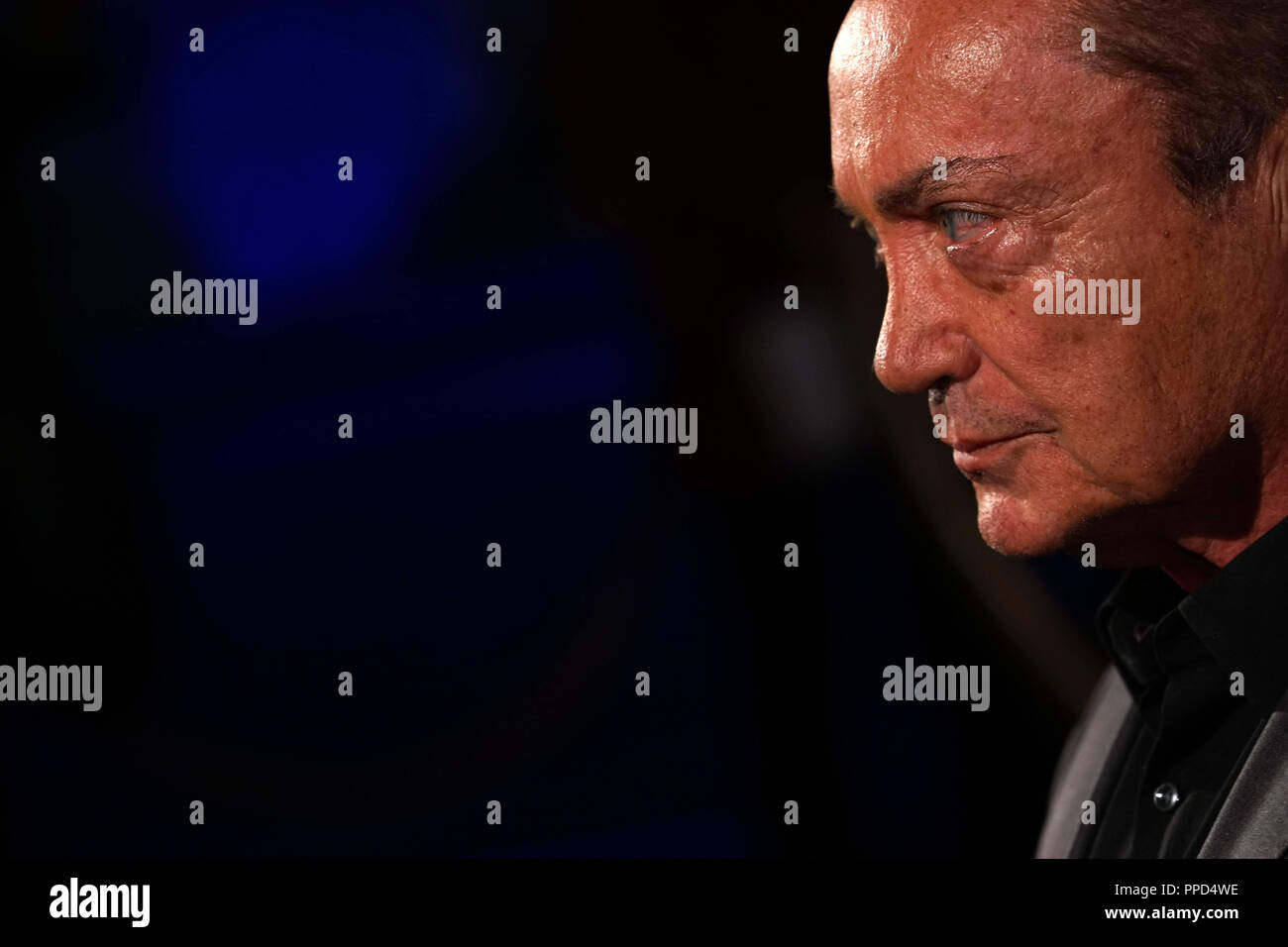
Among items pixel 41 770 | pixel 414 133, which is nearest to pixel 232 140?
pixel 414 133

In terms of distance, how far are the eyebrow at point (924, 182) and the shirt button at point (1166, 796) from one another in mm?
646

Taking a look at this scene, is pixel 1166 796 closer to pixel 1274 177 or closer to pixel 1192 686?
pixel 1192 686

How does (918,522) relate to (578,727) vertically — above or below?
above

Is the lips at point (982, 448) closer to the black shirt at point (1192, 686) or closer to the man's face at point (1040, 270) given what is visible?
the man's face at point (1040, 270)

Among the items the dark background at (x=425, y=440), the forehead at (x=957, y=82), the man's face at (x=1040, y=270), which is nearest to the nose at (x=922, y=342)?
the man's face at (x=1040, y=270)

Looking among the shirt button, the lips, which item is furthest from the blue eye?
the shirt button

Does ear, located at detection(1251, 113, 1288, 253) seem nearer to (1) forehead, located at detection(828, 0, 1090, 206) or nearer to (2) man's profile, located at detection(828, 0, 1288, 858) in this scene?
(2) man's profile, located at detection(828, 0, 1288, 858)

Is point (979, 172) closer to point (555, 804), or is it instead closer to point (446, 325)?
point (446, 325)

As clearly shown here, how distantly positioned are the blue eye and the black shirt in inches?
16.2

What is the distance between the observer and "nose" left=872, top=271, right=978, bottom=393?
3.80 feet

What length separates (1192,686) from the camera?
44.5 inches

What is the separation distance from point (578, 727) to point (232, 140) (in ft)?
3.53

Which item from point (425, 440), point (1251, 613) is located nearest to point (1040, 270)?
point (1251, 613)

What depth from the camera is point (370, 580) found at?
176 cm
